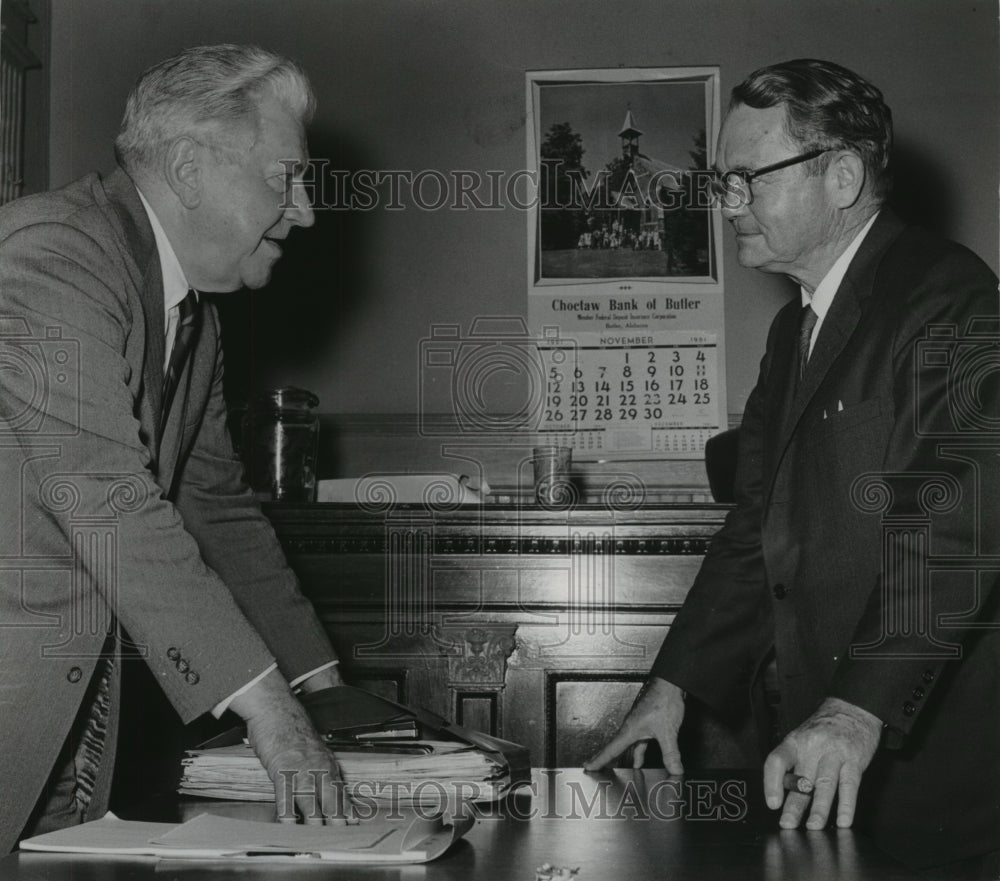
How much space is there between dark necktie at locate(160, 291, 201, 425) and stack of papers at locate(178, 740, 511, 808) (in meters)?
0.60

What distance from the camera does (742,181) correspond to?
1.95m

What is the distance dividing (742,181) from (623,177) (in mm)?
1537

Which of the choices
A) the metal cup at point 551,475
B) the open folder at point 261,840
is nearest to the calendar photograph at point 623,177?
the metal cup at point 551,475

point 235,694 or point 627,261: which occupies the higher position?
point 627,261

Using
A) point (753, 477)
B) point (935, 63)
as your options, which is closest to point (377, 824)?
point (753, 477)

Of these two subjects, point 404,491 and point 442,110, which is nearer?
point 404,491

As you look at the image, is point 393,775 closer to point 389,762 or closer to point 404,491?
point 389,762

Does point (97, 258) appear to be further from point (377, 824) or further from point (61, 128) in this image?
point (61, 128)

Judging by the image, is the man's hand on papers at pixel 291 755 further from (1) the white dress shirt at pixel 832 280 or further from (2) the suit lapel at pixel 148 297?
(1) the white dress shirt at pixel 832 280

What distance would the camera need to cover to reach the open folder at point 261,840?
94 cm

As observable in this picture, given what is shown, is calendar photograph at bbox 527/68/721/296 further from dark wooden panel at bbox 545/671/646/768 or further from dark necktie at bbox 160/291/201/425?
dark necktie at bbox 160/291/201/425

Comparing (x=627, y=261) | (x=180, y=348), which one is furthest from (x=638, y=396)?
(x=180, y=348)

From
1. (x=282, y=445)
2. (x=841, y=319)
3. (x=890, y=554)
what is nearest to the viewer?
(x=890, y=554)

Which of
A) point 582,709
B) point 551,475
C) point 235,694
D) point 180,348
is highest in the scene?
point 180,348
